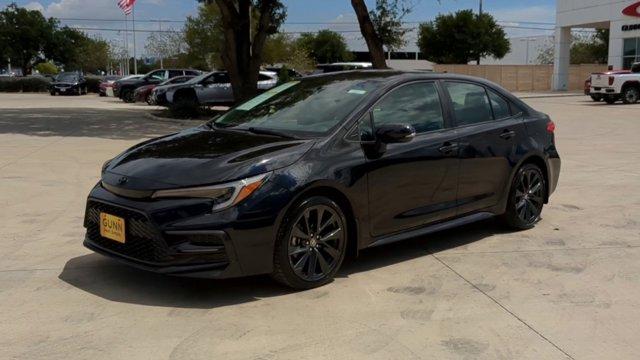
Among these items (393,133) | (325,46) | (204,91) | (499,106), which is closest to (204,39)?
(325,46)

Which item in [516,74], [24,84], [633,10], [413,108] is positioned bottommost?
[413,108]

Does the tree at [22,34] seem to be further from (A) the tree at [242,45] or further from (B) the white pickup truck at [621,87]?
(B) the white pickup truck at [621,87]

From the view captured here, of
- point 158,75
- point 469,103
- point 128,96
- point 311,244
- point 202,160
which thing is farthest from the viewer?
point 158,75

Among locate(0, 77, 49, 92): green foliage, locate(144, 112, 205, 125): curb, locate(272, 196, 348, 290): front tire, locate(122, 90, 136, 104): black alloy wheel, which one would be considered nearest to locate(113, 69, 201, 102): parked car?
locate(122, 90, 136, 104): black alloy wheel

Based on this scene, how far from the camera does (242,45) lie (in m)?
19.8

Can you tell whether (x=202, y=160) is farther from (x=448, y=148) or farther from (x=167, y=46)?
(x=167, y=46)

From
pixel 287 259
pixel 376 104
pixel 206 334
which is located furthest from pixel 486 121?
pixel 206 334

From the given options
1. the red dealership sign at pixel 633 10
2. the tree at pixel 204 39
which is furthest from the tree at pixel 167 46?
the red dealership sign at pixel 633 10

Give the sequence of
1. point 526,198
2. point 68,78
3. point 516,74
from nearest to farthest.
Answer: point 526,198
point 68,78
point 516,74

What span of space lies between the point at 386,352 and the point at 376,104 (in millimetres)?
2241

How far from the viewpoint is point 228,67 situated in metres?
19.8

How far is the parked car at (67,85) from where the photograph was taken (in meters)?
42.8

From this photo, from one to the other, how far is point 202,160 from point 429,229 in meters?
2.17

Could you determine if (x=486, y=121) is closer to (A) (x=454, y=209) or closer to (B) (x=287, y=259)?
(A) (x=454, y=209)
